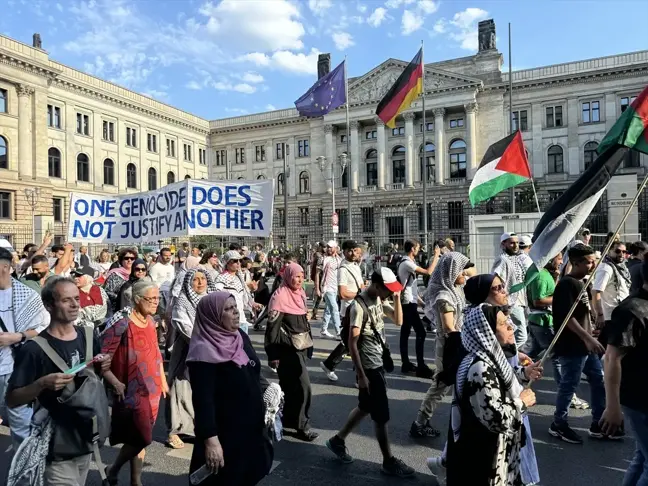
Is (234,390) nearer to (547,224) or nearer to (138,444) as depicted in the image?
(138,444)

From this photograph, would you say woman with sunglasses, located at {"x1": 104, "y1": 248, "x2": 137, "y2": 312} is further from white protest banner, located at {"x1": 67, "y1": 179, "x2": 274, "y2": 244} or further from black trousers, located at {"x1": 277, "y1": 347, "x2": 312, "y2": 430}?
black trousers, located at {"x1": 277, "y1": 347, "x2": 312, "y2": 430}

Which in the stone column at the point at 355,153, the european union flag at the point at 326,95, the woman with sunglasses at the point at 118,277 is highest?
the stone column at the point at 355,153

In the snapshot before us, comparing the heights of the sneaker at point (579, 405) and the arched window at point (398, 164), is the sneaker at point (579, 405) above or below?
below

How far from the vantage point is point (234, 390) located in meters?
2.69

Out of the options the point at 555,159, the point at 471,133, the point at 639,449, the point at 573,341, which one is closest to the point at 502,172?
the point at 573,341

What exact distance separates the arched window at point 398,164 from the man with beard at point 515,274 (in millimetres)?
41932

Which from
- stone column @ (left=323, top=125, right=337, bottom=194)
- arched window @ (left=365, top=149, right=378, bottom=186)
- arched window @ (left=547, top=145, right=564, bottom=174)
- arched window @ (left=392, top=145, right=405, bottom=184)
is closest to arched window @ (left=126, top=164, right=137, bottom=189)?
stone column @ (left=323, top=125, right=337, bottom=194)

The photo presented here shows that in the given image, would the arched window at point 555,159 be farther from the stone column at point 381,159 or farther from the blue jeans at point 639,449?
the blue jeans at point 639,449

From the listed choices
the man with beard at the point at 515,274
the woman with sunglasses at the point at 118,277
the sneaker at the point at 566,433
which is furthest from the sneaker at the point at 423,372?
the woman with sunglasses at the point at 118,277

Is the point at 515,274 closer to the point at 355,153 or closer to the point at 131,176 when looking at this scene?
the point at 355,153

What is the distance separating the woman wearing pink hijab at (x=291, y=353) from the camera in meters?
4.78

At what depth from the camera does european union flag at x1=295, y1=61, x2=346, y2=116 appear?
56.2ft

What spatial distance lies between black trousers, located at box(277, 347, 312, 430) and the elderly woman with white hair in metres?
1.46

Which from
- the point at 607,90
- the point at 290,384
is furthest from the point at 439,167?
the point at 290,384
